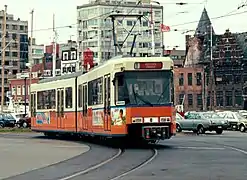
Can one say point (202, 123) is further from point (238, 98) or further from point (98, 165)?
point (238, 98)

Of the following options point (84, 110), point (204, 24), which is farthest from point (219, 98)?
point (84, 110)

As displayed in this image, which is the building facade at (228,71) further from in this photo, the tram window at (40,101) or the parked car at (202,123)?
the tram window at (40,101)

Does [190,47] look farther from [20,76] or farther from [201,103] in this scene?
→ [20,76]

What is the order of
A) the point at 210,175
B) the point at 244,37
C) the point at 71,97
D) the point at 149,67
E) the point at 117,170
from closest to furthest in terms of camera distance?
the point at 210,175 → the point at 117,170 → the point at 149,67 → the point at 71,97 → the point at 244,37

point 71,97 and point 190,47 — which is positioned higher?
point 190,47

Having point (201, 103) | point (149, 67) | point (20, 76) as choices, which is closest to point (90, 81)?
point (149, 67)

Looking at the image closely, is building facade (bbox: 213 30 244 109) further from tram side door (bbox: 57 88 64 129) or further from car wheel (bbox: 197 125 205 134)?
tram side door (bbox: 57 88 64 129)

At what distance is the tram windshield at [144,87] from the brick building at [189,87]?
80.3 meters

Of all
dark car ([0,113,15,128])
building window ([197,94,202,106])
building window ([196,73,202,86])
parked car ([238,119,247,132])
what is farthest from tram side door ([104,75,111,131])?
building window ([196,73,202,86])

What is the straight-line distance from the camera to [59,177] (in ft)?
52.9

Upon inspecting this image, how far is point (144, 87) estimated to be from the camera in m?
25.3

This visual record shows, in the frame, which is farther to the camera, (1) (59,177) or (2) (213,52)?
(2) (213,52)

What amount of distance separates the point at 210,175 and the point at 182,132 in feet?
106

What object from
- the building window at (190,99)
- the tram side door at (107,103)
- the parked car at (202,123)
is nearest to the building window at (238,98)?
the building window at (190,99)
